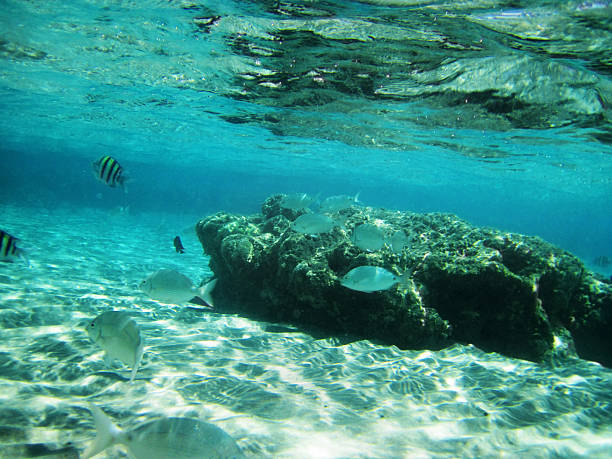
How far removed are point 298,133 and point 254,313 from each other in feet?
61.4

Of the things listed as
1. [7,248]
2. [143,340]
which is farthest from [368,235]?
[7,248]

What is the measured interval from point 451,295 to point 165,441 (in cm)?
702

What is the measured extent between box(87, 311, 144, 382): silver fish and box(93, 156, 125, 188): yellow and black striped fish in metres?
3.15

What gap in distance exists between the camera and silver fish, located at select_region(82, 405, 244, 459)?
2.30 meters

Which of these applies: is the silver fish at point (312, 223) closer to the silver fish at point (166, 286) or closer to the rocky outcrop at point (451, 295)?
the rocky outcrop at point (451, 295)

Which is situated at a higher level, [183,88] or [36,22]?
[36,22]

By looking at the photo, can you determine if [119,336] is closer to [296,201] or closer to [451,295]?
[296,201]

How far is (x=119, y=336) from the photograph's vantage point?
3.66m

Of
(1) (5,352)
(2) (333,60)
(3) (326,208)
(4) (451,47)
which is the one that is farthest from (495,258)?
(1) (5,352)

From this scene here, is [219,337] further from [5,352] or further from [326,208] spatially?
[326,208]

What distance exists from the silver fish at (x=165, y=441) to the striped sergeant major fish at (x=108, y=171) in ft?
15.6

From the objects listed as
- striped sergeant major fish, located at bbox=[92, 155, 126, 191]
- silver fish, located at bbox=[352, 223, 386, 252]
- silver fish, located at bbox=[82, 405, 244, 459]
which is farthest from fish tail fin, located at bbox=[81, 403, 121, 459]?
striped sergeant major fish, located at bbox=[92, 155, 126, 191]

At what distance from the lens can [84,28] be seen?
11977 mm

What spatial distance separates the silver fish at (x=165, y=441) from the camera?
2.30m
